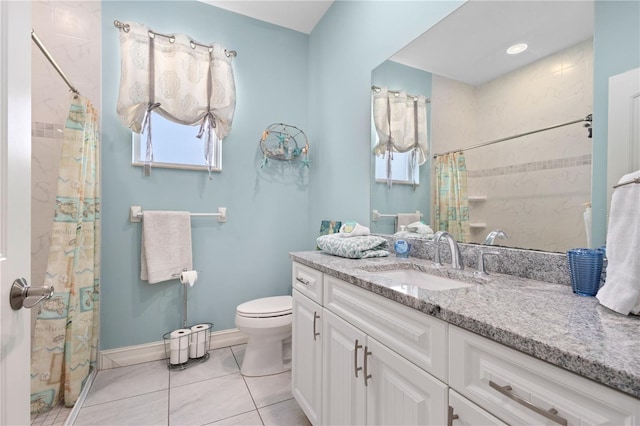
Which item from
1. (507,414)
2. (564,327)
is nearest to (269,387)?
(507,414)

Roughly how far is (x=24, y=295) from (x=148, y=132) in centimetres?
183

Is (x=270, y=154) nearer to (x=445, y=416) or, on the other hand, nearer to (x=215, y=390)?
(x=215, y=390)

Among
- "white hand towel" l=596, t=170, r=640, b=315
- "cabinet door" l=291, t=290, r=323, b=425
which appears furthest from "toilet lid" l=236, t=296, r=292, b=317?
"white hand towel" l=596, t=170, r=640, b=315

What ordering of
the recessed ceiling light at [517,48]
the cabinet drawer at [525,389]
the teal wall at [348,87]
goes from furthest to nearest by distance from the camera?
the teal wall at [348,87]
the recessed ceiling light at [517,48]
the cabinet drawer at [525,389]

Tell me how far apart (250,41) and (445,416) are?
2855mm

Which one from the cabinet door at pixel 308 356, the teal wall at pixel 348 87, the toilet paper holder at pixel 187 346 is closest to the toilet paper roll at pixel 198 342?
the toilet paper holder at pixel 187 346

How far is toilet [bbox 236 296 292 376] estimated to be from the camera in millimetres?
1932

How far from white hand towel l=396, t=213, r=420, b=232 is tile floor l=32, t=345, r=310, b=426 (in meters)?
1.20

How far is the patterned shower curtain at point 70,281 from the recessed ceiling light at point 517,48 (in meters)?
2.20

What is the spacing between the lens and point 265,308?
6.62ft

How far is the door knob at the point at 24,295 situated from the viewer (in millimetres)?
608

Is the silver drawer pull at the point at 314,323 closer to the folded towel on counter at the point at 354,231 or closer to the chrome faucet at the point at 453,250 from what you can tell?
the folded towel on counter at the point at 354,231

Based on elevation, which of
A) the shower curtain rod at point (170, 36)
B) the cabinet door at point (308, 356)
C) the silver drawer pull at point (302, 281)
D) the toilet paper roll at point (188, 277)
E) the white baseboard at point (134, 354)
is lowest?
the white baseboard at point (134, 354)

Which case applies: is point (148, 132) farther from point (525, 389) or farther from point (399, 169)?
point (525, 389)
